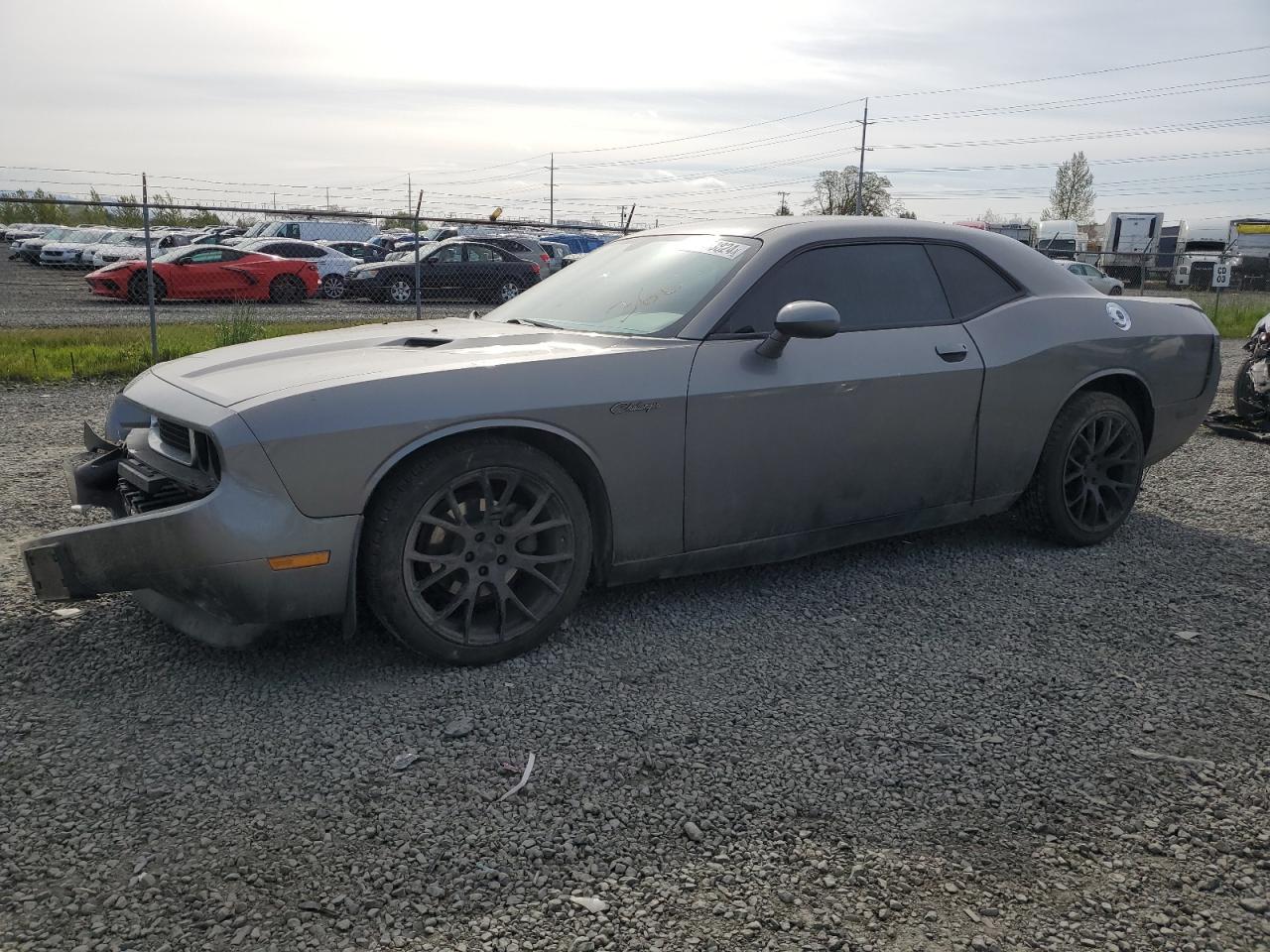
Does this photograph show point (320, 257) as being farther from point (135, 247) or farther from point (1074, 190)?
point (1074, 190)

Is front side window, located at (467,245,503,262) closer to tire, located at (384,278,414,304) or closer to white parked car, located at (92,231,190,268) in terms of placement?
tire, located at (384,278,414,304)

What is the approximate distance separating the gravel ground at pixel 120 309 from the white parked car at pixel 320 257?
108 centimetres

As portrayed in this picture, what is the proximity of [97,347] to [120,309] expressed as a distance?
23.5 feet

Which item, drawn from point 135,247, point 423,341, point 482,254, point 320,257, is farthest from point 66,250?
point 423,341

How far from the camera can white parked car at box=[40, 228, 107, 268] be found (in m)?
27.7

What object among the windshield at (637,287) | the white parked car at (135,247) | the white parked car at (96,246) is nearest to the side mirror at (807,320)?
the windshield at (637,287)

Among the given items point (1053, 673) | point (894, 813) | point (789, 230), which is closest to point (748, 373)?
point (789, 230)

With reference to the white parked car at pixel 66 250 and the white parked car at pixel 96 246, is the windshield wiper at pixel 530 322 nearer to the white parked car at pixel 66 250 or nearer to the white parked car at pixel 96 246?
the white parked car at pixel 96 246

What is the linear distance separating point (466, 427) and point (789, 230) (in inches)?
67.0

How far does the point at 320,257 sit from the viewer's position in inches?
953

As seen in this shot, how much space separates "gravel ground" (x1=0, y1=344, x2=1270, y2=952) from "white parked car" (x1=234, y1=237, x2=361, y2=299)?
65.1 feet

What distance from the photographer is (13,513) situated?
5039 mm

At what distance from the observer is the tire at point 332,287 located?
75.2ft

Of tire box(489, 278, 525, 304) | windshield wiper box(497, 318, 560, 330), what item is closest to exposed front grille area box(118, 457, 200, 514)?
windshield wiper box(497, 318, 560, 330)
